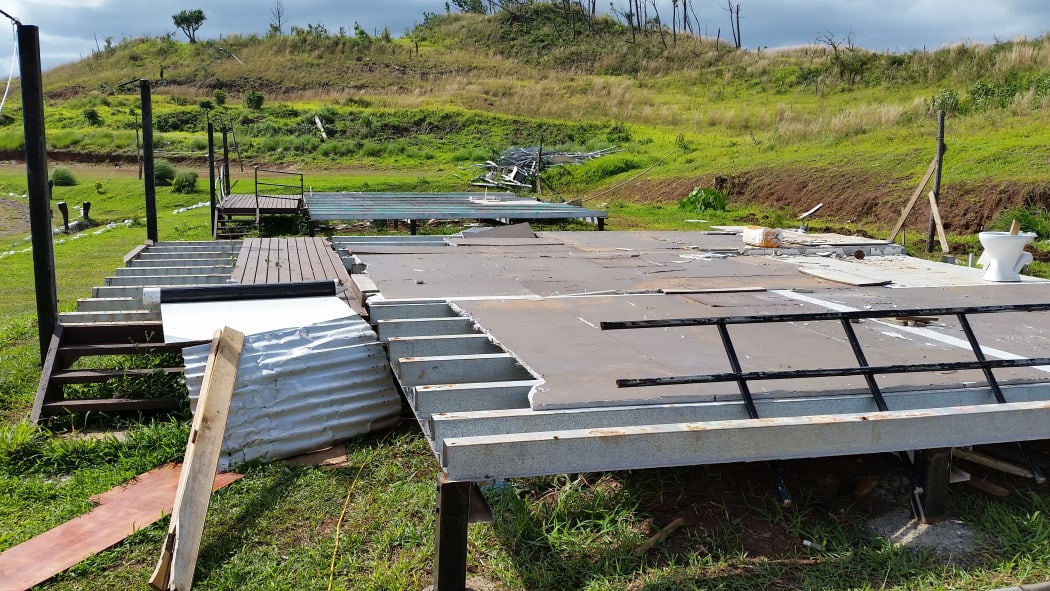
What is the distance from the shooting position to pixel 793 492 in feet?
13.6

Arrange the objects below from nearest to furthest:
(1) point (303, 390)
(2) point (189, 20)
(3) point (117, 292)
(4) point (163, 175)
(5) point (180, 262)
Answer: (1) point (303, 390), (3) point (117, 292), (5) point (180, 262), (4) point (163, 175), (2) point (189, 20)

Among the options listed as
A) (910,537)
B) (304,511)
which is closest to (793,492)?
(910,537)

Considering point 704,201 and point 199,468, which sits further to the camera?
point 704,201

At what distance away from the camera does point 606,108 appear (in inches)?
1538

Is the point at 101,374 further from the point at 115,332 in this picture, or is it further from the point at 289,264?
the point at 289,264

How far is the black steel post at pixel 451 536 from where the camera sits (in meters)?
3.24

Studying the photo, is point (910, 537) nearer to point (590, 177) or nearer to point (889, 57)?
point (590, 177)

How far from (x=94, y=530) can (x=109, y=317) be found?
8.88 feet

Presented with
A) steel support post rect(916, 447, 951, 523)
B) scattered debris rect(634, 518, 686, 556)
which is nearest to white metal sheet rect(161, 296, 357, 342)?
scattered debris rect(634, 518, 686, 556)

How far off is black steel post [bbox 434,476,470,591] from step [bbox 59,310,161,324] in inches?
148

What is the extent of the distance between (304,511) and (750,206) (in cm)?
1637

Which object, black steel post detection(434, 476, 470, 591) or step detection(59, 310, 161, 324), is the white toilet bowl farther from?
step detection(59, 310, 161, 324)

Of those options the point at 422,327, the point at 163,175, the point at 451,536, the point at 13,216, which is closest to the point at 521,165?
the point at 163,175

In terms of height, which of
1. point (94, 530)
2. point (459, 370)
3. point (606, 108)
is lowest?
point (94, 530)
